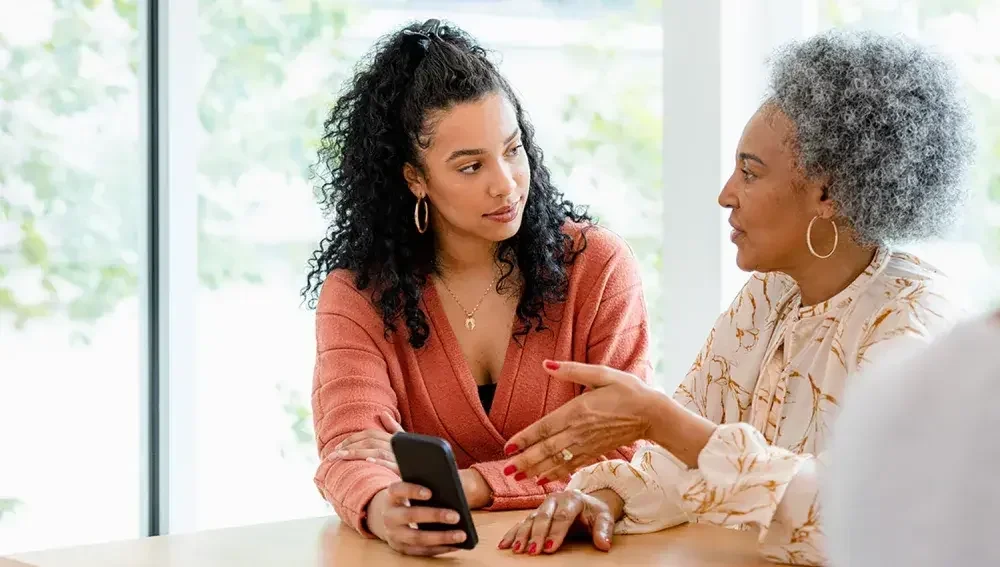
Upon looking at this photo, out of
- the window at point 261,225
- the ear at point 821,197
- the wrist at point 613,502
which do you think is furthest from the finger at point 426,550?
the window at point 261,225

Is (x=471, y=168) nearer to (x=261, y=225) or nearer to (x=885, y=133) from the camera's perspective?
(x=885, y=133)

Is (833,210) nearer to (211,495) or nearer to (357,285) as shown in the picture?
(357,285)

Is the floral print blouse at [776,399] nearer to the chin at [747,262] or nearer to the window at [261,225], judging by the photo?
the chin at [747,262]

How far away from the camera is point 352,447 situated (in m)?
2.11

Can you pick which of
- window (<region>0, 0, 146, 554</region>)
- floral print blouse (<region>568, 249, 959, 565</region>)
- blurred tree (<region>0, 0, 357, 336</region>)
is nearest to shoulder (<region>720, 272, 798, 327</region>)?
floral print blouse (<region>568, 249, 959, 565</region>)

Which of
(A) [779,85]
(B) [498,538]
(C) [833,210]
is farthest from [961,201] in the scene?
(B) [498,538]

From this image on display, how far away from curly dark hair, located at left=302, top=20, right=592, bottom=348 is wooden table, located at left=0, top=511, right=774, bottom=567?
0.57 metres

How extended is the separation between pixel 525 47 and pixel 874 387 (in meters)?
3.03

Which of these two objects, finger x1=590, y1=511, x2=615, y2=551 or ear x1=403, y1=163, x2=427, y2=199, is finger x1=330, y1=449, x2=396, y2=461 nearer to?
finger x1=590, y1=511, x2=615, y2=551

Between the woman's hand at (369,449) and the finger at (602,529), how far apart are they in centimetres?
42

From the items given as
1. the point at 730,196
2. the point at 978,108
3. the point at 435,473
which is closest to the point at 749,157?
the point at 730,196

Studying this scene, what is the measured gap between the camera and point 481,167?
7.68ft

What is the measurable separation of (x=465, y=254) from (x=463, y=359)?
241mm

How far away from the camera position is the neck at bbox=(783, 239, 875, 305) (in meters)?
1.88
